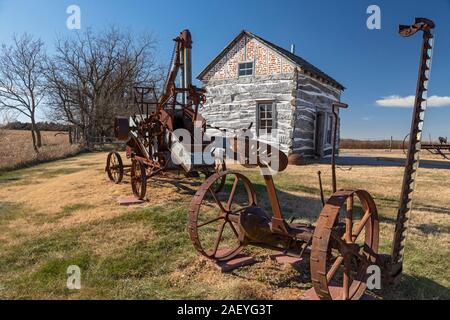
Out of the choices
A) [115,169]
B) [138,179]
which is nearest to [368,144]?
[115,169]

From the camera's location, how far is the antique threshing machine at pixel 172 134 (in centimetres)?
719

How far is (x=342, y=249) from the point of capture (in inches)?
122

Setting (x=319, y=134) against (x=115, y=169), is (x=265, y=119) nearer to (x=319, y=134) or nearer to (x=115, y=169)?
(x=319, y=134)

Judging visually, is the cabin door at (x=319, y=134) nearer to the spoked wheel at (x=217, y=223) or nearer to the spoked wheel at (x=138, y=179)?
the spoked wheel at (x=217, y=223)

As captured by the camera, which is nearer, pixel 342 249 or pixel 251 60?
pixel 342 249

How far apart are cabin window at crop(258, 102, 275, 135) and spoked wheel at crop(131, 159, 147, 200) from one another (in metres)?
8.28

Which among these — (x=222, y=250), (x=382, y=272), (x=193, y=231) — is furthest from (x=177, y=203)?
(x=382, y=272)

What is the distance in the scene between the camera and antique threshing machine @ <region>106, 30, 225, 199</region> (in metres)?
7.19

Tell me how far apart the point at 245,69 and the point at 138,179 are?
9456 millimetres

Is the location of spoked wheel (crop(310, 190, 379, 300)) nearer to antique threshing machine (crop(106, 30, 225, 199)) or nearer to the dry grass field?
the dry grass field

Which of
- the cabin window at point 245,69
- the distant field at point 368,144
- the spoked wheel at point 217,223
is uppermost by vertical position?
the cabin window at point 245,69

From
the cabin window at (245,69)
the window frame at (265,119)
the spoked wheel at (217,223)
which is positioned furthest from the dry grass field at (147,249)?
the cabin window at (245,69)
